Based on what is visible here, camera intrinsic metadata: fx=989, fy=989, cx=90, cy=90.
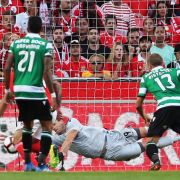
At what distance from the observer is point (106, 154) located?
15.1 metres

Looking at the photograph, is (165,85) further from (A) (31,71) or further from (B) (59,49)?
(B) (59,49)

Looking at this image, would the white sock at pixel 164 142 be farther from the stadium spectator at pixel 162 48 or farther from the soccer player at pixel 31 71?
the soccer player at pixel 31 71

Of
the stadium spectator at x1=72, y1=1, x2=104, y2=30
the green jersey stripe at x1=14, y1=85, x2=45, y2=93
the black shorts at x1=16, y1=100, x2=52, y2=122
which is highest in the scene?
the stadium spectator at x1=72, y1=1, x2=104, y2=30

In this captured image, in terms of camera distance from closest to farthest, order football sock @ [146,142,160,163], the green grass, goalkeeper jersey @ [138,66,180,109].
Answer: the green grass → football sock @ [146,142,160,163] → goalkeeper jersey @ [138,66,180,109]

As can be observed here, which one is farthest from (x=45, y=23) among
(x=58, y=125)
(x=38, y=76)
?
(x=38, y=76)

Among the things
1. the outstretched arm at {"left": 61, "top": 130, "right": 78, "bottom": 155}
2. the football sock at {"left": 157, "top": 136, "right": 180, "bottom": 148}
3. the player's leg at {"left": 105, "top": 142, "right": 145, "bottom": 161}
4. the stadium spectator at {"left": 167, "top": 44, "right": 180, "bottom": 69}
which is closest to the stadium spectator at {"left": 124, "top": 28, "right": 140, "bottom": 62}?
the stadium spectator at {"left": 167, "top": 44, "right": 180, "bottom": 69}

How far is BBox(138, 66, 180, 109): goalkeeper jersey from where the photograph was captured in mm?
14102

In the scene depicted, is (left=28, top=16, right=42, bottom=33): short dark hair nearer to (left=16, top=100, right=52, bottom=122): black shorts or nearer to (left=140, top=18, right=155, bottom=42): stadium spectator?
(left=16, top=100, right=52, bottom=122): black shorts

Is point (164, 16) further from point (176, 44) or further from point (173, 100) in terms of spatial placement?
point (173, 100)

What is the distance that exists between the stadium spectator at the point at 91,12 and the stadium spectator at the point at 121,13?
0.67 feet

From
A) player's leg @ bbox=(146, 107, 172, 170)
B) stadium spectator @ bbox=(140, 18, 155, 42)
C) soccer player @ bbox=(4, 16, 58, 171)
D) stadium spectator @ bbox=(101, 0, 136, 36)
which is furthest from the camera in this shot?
stadium spectator @ bbox=(101, 0, 136, 36)

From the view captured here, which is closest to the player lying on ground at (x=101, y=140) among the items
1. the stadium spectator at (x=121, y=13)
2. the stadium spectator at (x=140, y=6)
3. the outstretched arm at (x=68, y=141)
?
the outstretched arm at (x=68, y=141)

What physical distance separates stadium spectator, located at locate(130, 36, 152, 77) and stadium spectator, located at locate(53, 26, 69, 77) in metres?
1.19

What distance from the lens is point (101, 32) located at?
17656 mm
